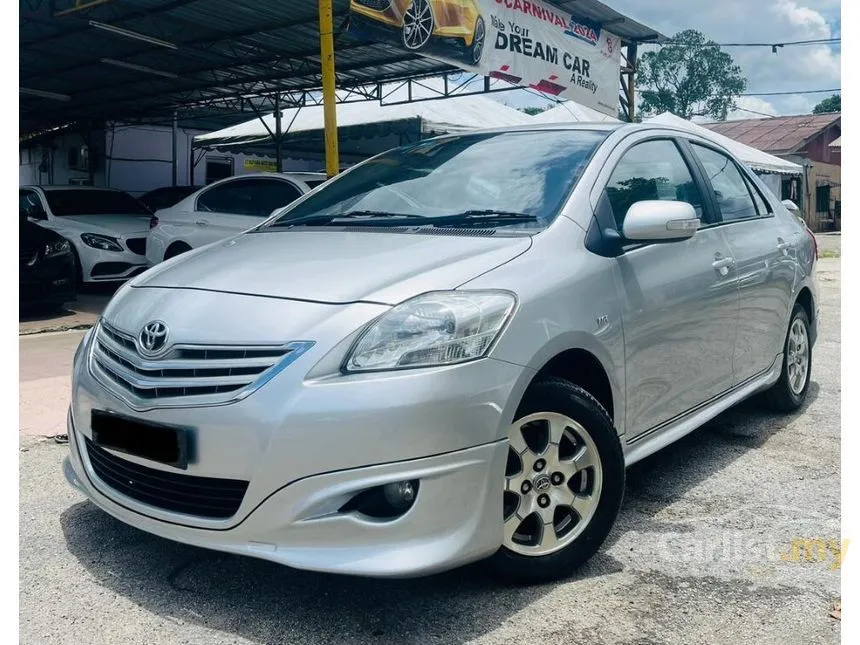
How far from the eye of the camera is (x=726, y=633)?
7.70ft

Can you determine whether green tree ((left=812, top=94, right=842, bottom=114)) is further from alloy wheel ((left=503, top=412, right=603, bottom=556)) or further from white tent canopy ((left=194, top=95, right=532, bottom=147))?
alloy wheel ((left=503, top=412, right=603, bottom=556))

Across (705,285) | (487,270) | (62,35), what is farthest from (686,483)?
(62,35)

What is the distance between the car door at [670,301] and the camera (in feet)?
9.89

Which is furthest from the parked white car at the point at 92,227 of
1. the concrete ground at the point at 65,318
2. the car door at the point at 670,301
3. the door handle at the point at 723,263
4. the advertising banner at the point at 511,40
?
the door handle at the point at 723,263

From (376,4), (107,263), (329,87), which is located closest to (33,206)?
(107,263)

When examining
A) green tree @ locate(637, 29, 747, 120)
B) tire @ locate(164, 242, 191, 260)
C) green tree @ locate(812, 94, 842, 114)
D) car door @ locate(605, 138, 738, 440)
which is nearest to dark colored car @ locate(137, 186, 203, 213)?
tire @ locate(164, 242, 191, 260)

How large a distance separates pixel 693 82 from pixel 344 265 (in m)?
79.0

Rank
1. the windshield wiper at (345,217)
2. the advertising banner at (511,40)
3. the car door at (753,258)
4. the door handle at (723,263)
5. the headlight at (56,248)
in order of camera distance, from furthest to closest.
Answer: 1. the advertising banner at (511,40)
2. the headlight at (56,248)
3. the car door at (753,258)
4. the door handle at (723,263)
5. the windshield wiper at (345,217)

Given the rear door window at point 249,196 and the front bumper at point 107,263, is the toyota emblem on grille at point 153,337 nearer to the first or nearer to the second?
the rear door window at point 249,196

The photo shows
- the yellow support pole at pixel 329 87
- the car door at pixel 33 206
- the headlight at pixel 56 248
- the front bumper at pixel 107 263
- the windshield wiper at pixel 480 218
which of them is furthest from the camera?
the car door at pixel 33 206

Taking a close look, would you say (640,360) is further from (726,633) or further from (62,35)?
(62,35)

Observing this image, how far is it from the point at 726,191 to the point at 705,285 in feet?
2.99

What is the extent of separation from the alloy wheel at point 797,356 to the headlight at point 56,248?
7.10 m

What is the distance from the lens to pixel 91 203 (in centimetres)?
1114
